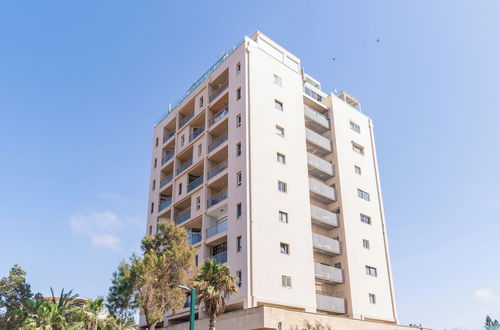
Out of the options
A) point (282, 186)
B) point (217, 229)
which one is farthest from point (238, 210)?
point (282, 186)

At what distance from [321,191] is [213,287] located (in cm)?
1920

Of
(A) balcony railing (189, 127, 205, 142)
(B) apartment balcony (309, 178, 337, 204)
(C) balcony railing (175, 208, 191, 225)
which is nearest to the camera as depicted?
(B) apartment balcony (309, 178, 337, 204)

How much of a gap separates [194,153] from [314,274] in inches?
681

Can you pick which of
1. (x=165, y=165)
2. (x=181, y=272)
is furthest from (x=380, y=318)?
(x=165, y=165)

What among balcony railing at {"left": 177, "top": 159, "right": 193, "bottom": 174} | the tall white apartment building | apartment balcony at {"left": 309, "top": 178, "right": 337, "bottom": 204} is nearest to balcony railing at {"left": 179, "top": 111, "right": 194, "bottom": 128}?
the tall white apartment building

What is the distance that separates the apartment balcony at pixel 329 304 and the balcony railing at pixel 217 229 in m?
9.72

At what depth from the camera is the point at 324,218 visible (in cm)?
4266

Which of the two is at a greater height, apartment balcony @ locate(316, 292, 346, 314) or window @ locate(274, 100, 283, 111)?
window @ locate(274, 100, 283, 111)

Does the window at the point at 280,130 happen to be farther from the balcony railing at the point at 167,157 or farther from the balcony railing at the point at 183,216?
the balcony railing at the point at 167,157

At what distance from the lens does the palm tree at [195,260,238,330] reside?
27.2 meters

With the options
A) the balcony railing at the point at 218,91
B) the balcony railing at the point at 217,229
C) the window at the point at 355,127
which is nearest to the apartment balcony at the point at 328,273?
the balcony railing at the point at 217,229

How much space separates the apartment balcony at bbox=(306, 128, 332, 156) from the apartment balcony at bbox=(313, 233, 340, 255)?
977cm

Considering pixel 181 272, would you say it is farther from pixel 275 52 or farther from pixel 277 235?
pixel 275 52

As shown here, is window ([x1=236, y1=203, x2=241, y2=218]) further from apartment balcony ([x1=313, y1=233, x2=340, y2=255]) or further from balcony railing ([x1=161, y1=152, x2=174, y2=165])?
balcony railing ([x1=161, y1=152, x2=174, y2=165])
